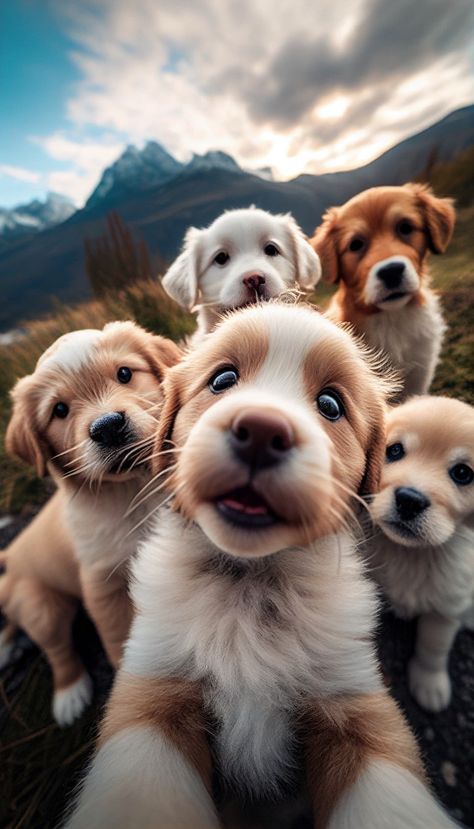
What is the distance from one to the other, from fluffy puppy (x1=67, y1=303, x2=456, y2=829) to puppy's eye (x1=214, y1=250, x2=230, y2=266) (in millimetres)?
1151

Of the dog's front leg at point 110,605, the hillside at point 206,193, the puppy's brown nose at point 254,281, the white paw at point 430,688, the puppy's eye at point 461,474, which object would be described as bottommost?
the white paw at point 430,688

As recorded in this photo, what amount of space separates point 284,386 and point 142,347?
2.61 feet

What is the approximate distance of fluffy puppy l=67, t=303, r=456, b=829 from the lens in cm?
72

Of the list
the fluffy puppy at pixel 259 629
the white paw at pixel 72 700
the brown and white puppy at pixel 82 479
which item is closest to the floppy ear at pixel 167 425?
the fluffy puppy at pixel 259 629

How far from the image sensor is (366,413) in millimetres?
1011

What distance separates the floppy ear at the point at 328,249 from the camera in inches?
72.8

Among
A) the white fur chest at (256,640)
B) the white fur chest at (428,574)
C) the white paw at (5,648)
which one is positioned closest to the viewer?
the white fur chest at (256,640)

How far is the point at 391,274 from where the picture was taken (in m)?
1.67

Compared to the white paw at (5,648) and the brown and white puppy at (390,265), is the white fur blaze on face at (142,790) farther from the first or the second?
the brown and white puppy at (390,265)

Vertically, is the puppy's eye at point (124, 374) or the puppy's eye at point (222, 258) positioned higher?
the puppy's eye at point (222, 258)

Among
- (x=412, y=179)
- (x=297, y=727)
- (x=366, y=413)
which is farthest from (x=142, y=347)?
(x=412, y=179)

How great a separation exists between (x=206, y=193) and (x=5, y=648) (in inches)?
126

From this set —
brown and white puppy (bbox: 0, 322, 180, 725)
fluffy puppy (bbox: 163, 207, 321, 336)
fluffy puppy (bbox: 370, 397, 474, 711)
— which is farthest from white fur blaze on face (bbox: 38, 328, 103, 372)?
fluffy puppy (bbox: 370, 397, 474, 711)

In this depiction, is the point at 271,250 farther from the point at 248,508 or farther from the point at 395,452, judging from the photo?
the point at 248,508
